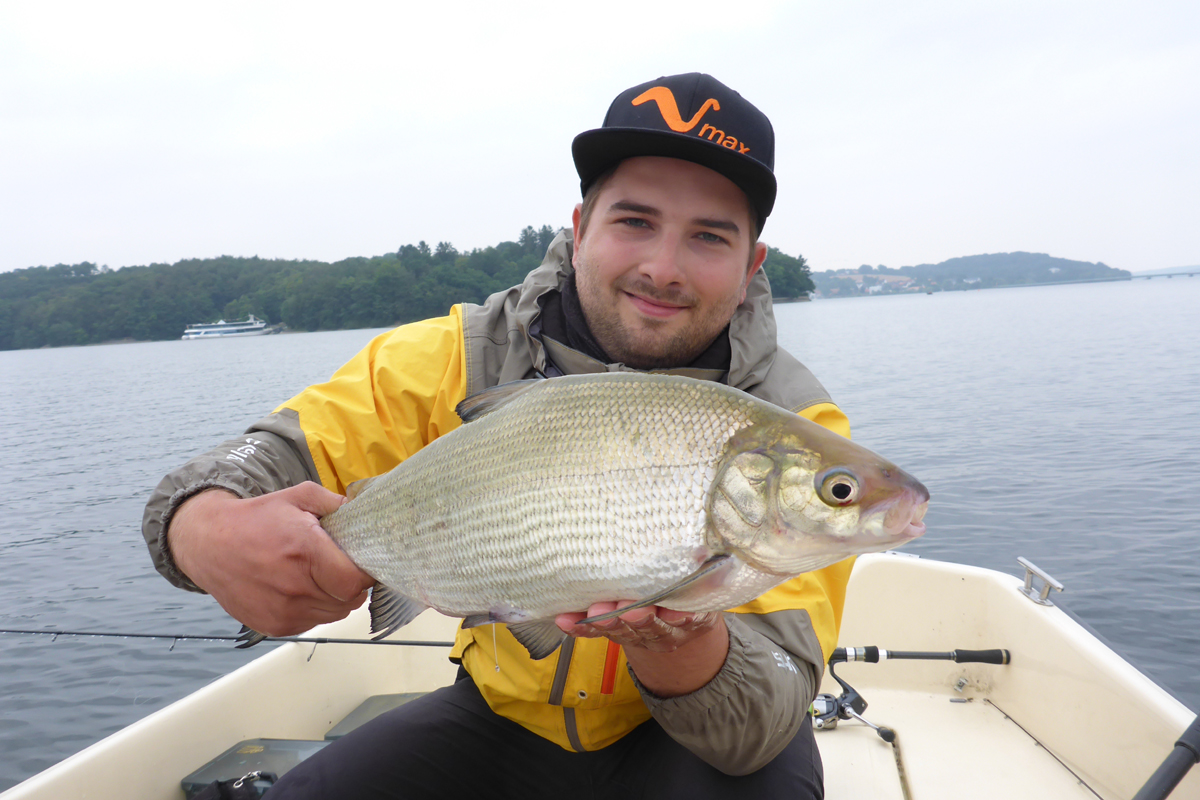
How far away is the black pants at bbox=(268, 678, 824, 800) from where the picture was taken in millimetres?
2457

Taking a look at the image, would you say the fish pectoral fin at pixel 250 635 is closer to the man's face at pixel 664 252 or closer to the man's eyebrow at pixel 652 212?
the man's face at pixel 664 252

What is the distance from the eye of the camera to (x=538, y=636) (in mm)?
1927

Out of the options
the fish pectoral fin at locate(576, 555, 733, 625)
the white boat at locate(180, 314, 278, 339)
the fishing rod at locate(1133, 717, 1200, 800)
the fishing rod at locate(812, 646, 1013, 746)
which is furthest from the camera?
the white boat at locate(180, 314, 278, 339)

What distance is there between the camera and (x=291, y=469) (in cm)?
244

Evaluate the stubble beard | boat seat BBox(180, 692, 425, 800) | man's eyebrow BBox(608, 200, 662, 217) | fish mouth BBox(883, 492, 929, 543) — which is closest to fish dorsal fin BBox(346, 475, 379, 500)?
the stubble beard

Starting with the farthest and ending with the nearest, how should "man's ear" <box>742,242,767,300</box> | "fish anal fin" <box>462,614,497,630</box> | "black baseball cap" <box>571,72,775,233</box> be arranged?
"man's ear" <box>742,242,767,300</box>, "black baseball cap" <box>571,72,775,233</box>, "fish anal fin" <box>462,614,497,630</box>

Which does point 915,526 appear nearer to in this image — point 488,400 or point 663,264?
point 488,400

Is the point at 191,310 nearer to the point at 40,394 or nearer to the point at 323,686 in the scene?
the point at 40,394

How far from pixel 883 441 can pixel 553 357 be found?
1400 centimetres

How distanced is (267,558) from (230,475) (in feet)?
1.19

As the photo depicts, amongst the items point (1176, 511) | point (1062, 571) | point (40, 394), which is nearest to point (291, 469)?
point (1062, 571)

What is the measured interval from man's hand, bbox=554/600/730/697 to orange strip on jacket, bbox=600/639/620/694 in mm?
364

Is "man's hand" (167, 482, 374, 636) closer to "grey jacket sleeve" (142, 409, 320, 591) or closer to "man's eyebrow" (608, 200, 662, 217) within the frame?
"grey jacket sleeve" (142, 409, 320, 591)

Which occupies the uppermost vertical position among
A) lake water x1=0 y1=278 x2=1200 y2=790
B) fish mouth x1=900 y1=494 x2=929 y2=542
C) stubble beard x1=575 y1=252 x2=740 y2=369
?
stubble beard x1=575 y1=252 x2=740 y2=369
